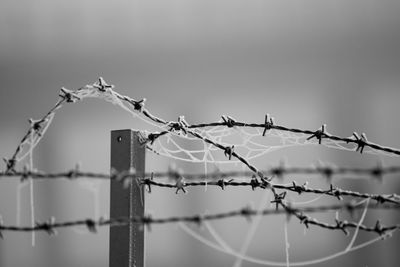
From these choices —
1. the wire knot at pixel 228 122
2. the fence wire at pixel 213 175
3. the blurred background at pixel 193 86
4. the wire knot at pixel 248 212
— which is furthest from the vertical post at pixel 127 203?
the blurred background at pixel 193 86

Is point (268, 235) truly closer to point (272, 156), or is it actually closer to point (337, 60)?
point (272, 156)

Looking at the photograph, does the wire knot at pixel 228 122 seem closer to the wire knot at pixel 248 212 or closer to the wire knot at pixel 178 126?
the wire knot at pixel 178 126

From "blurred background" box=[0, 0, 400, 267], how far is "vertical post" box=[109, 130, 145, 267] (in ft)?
4.17

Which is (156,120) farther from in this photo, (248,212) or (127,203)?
(248,212)

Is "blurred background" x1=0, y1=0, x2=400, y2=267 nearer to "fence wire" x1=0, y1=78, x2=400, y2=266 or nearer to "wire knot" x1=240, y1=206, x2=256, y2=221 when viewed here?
"fence wire" x1=0, y1=78, x2=400, y2=266

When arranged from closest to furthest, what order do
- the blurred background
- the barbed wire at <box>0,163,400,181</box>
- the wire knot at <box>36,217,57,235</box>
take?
1. the barbed wire at <box>0,163,400,181</box>
2. the wire knot at <box>36,217,57,235</box>
3. the blurred background

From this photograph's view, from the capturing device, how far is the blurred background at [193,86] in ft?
7.16

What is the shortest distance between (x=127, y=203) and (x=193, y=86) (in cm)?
163

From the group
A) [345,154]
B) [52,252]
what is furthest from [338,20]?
[52,252]

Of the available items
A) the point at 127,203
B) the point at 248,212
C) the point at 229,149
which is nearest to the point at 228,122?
the point at 229,149

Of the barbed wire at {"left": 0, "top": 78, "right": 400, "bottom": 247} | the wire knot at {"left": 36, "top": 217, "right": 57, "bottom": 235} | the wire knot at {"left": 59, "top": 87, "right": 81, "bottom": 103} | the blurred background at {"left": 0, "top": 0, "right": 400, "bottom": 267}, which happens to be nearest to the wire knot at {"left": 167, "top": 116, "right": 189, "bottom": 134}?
the barbed wire at {"left": 0, "top": 78, "right": 400, "bottom": 247}

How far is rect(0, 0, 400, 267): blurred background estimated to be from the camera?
2.18 metres

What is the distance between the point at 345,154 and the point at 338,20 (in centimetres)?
52

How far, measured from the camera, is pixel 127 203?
2.55 feet
